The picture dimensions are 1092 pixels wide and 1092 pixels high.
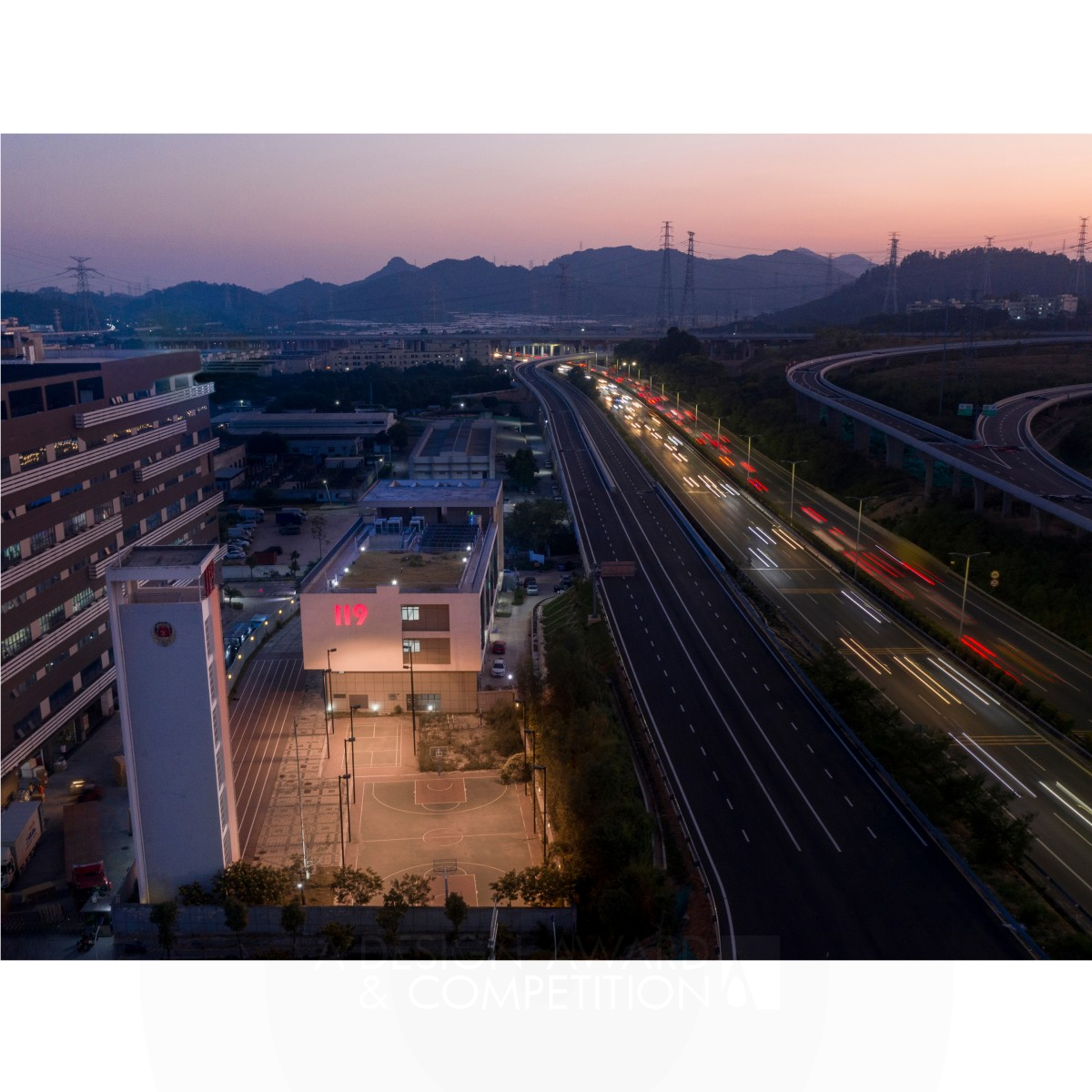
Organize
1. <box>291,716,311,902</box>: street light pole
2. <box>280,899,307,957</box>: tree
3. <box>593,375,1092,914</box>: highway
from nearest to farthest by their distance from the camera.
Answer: <box>280,899,307,957</box>: tree, <box>291,716,311,902</box>: street light pole, <box>593,375,1092,914</box>: highway

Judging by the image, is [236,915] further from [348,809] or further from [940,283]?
[940,283]

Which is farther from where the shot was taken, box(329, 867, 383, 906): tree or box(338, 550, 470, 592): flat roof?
box(338, 550, 470, 592): flat roof

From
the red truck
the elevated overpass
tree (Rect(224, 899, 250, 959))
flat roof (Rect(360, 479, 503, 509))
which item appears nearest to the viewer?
tree (Rect(224, 899, 250, 959))

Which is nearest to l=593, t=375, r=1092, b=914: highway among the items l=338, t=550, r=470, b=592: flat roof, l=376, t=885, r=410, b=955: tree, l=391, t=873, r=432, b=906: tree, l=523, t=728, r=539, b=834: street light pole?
l=523, t=728, r=539, b=834: street light pole

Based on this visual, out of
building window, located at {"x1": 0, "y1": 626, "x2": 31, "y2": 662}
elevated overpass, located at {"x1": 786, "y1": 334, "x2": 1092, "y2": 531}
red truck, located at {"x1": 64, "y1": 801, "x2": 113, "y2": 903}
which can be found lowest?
red truck, located at {"x1": 64, "y1": 801, "x2": 113, "y2": 903}

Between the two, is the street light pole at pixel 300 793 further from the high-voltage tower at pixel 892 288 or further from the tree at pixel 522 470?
the high-voltage tower at pixel 892 288

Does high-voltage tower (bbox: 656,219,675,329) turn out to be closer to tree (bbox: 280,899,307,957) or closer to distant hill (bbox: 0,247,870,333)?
distant hill (bbox: 0,247,870,333)

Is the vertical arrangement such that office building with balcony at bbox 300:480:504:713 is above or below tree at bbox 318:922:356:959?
above
